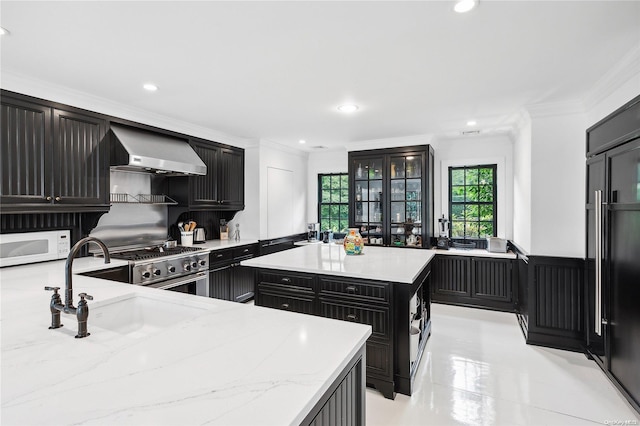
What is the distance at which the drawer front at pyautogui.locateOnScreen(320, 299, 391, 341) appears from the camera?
7.88 feet

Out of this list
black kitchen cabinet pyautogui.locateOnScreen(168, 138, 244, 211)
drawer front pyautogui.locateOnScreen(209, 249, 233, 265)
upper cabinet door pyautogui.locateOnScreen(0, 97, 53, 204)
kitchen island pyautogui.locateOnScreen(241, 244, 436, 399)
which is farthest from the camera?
black kitchen cabinet pyautogui.locateOnScreen(168, 138, 244, 211)

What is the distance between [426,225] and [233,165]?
3064 mm

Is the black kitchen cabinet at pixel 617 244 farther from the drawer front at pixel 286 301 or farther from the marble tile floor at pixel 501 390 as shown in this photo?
the drawer front at pixel 286 301

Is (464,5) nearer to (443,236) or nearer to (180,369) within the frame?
(180,369)

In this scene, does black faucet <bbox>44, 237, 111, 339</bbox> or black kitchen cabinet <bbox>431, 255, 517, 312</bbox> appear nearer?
black faucet <bbox>44, 237, 111, 339</bbox>

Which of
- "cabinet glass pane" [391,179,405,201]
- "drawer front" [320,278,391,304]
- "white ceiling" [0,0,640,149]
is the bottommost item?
"drawer front" [320,278,391,304]

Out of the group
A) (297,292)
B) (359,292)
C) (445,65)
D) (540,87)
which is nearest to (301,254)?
(297,292)

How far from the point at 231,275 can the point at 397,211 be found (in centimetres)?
265

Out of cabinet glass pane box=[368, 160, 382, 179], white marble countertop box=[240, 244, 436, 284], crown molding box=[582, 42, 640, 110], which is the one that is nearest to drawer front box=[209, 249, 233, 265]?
white marble countertop box=[240, 244, 436, 284]

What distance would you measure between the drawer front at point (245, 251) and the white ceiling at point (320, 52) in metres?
1.96

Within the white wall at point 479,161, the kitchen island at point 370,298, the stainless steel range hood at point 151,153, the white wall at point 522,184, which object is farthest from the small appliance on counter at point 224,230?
the white wall at point 522,184

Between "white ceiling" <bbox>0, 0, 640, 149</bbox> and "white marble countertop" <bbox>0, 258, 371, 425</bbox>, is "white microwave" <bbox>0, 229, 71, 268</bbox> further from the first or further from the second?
"white marble countertop" <bbox>0, 258, 371, 425</bbox>

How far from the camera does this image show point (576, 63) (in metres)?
2.39

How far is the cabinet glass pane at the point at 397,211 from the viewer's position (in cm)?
495
